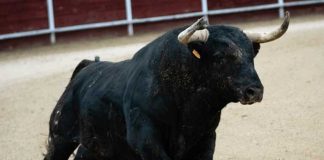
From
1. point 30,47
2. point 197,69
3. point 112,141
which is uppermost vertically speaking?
point 197,69

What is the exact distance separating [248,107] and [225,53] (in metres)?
4.76

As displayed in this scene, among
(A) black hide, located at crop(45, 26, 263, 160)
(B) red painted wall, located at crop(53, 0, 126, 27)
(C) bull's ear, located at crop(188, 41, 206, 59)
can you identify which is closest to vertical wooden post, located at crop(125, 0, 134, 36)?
(B) red painted wall, located at crop(53, 0, 126, 27)

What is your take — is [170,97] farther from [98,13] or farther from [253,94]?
[98,13]

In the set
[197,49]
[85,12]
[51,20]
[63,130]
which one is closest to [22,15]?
[51,20]

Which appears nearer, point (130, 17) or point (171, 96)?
point (171, 96)

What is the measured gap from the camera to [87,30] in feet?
50.2

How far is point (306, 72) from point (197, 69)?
19.8 ft

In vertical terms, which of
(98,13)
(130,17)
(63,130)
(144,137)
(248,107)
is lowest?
(248,107)

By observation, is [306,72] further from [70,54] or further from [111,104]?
[111,104]

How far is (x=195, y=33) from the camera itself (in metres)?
3.72

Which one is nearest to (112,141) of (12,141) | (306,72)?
(12,141)

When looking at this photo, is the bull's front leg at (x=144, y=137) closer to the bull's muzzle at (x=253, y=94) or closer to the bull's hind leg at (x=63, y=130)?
the bull's muzzle at (x=253, y=94)

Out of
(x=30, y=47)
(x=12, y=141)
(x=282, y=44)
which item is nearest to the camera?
(x=12, y=141)

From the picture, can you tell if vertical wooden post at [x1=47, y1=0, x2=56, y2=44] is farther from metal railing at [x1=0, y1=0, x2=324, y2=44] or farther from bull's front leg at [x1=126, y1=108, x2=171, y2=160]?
bull's front leg at [x1=126, y1=108, x2=171, y2=160]
